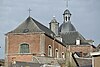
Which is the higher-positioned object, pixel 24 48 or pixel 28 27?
pixel 28 27

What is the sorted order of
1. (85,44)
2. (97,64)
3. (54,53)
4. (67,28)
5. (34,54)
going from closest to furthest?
(97,64) < (34,54) < (54,53) < (85,44) < (67,28)

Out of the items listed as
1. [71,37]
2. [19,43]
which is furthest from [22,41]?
[71,37]

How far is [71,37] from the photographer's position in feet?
193

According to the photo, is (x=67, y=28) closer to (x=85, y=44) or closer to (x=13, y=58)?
(x=85, y=44)

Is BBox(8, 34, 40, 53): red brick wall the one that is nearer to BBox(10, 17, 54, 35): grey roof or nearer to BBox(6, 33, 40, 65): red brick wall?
BBox(6, 33, 40, 65): red brick wall

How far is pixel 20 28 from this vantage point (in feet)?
155

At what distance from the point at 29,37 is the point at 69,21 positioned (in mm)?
18735

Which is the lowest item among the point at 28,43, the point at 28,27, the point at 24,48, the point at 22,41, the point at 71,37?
the point at 24,48

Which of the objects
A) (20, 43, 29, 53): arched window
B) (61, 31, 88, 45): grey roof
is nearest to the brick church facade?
(20, 43, 29, 53): arched window

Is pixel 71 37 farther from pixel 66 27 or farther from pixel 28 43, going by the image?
pixel 28 43

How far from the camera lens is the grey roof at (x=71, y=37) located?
2272 inches

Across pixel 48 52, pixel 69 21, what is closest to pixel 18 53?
pixel 48 52

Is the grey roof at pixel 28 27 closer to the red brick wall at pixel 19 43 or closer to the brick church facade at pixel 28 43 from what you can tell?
the brick church facade at pixel 28 43

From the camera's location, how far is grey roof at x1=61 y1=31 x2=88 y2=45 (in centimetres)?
5770
